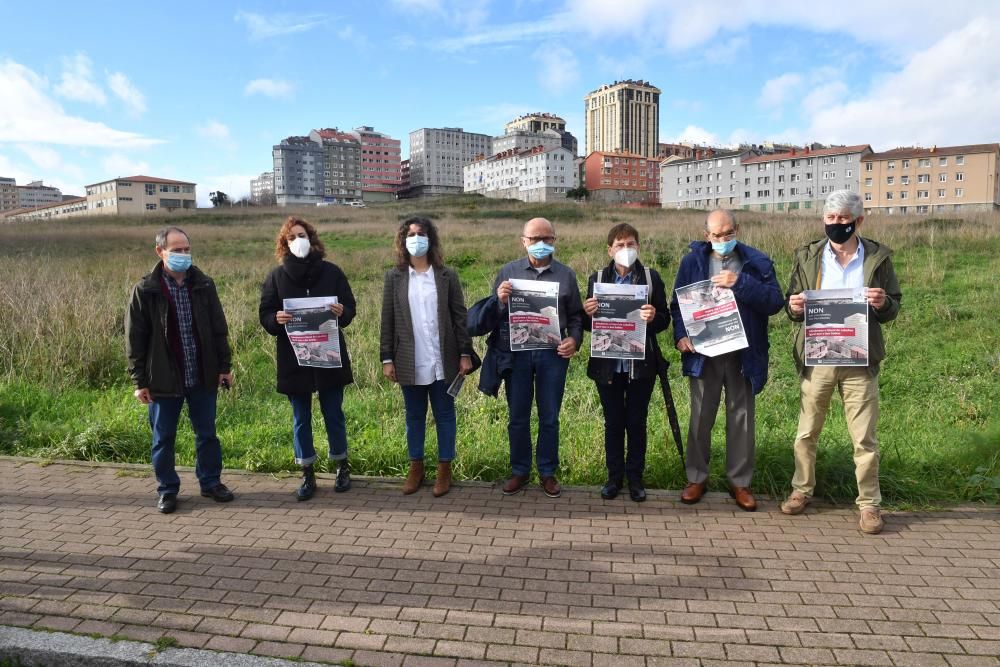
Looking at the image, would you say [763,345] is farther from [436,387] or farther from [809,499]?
[436,387]

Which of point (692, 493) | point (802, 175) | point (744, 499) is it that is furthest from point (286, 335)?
point (802, 175)

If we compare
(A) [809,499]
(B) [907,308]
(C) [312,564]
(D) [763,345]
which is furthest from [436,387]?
(B) [907,308]

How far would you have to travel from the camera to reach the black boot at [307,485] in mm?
5641

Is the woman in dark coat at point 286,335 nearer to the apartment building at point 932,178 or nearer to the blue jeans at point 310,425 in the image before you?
the blue jeans at point 310,425

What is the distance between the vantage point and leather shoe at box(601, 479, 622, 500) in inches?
218

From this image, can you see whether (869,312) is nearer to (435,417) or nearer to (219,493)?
(435,417)

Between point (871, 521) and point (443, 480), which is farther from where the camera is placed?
point (443, 480)

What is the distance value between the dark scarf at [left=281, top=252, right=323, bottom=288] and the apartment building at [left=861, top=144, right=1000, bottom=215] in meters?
101

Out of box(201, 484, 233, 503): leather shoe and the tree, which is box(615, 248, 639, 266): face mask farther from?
the tree

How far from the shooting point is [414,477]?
229 inches

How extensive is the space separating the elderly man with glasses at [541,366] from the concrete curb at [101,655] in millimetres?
2650

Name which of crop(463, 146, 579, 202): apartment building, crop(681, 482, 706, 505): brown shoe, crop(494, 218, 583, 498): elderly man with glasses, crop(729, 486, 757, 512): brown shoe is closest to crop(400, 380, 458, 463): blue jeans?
crop(494, 218, 583, 498): elderly man with glasses

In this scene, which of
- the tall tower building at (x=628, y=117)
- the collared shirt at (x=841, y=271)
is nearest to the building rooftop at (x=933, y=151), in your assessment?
the tall tower building at (x=628, y=117)

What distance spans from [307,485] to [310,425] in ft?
1.62
